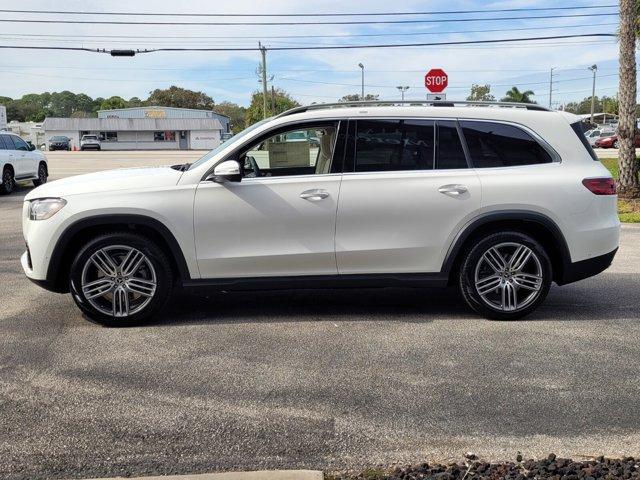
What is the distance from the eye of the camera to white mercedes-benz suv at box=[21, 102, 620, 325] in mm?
5273

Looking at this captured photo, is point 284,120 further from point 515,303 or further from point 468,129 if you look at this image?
point 515,303

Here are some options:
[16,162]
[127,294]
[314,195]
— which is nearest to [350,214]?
[314,195]

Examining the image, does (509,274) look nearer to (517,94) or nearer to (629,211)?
(629,211)

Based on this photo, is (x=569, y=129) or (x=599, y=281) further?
(x=599, y=281)

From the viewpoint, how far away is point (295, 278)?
5.41m

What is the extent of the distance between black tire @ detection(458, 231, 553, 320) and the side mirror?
2082mm

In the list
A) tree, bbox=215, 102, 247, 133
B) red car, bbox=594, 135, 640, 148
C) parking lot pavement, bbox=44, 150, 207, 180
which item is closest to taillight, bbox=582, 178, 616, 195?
parking lot pavement, bbox=44, 150, 207, 180

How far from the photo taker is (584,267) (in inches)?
218

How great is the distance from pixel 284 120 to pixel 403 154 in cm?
107

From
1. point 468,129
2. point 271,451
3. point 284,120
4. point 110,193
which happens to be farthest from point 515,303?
point 110,193

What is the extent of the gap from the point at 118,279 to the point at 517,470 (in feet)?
11.7

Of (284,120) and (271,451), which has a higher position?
(284,120)

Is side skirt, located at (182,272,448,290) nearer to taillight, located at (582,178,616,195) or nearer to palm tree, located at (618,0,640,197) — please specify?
taillight, located at (582,178,616,195)

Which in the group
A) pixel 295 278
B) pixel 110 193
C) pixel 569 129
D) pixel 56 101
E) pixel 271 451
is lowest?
pixel 271 451
